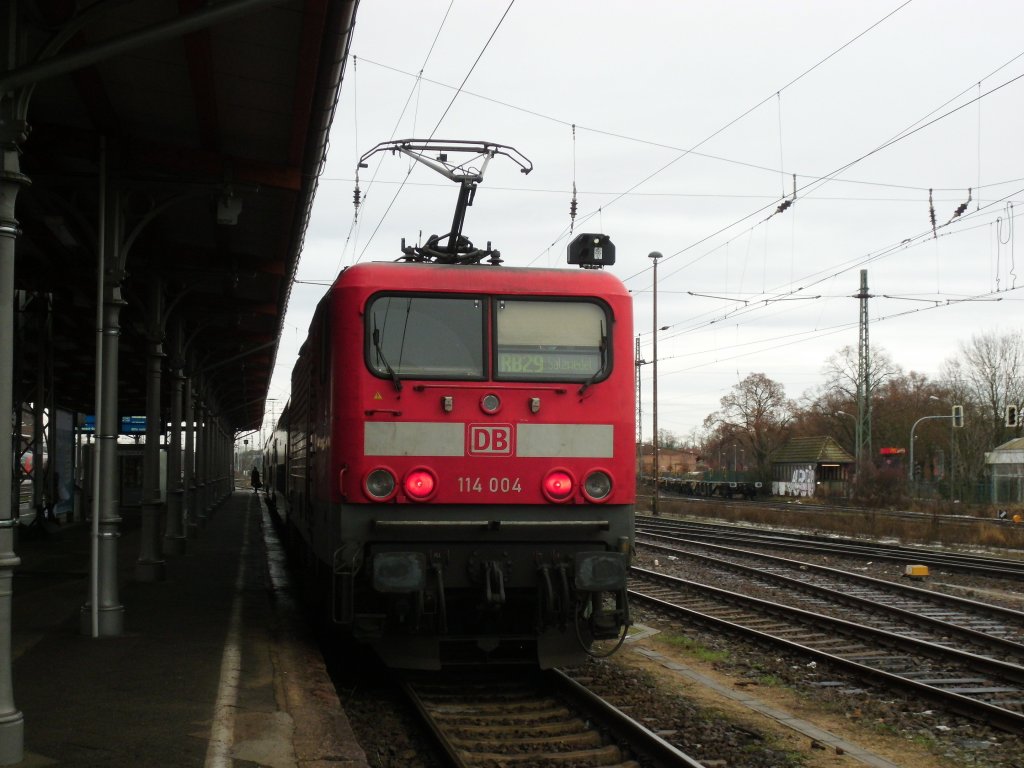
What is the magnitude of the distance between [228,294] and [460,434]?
10625mm

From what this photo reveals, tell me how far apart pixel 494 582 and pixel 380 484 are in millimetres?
1039

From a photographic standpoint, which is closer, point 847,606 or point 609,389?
point 609,389

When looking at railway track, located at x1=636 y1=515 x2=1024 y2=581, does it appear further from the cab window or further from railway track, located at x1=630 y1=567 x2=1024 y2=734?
the cab window

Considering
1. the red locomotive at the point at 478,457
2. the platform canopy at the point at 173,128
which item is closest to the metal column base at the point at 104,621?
the red locomotive at the point at 478,457

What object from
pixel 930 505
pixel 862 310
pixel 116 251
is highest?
pixel 862 310

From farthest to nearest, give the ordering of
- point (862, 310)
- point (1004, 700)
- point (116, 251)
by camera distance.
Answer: point (862, 310), point (116, 251), point (1004, 700)

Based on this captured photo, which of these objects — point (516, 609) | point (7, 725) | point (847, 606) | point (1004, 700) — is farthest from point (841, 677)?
point (7, 725)

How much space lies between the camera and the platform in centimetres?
584

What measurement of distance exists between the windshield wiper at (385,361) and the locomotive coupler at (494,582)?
1.39 metres

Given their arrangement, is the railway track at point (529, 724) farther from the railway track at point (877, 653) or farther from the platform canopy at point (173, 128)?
the platform canopy at point (173, 128)

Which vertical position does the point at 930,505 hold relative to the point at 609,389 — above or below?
below

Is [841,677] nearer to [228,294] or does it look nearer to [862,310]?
[228,294]

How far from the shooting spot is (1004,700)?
8164 millimetres

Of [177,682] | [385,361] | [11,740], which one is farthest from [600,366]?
[11,740]
